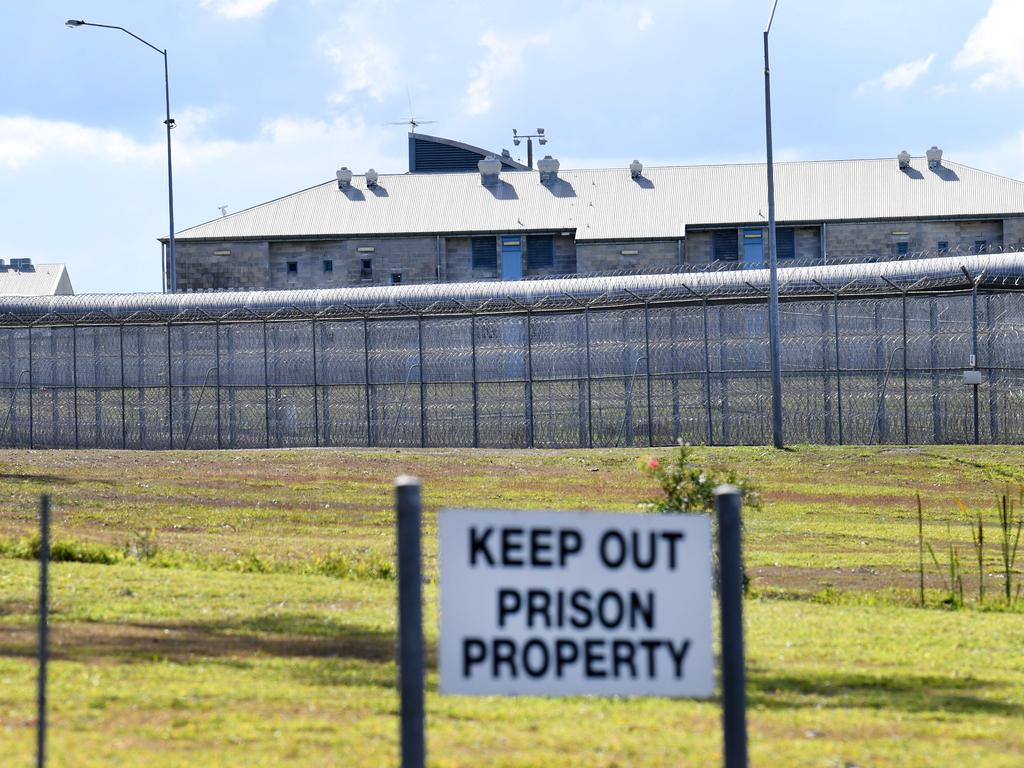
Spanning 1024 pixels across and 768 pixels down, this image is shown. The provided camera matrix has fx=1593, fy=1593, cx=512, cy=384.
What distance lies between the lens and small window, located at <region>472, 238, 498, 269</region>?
6019 cm

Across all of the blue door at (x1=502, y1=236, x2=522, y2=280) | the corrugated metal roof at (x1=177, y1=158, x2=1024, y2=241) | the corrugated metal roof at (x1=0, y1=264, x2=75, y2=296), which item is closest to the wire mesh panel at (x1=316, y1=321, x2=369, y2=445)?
the blue door at (x1=502, y1=236, x2=522, y2=280)

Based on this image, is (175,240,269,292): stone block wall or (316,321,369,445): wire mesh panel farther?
(175,240,269,292): stone block wall

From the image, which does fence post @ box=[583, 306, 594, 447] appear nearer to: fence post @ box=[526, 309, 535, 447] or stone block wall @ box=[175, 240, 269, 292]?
fence post @ box=[526, 309, 535, 447]

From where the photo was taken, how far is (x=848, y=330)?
33.6 metres

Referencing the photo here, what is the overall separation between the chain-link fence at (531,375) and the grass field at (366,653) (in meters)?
9.37

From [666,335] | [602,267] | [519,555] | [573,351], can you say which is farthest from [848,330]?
[519,555]

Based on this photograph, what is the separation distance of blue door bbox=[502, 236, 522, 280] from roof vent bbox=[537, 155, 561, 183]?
4072 millimetres

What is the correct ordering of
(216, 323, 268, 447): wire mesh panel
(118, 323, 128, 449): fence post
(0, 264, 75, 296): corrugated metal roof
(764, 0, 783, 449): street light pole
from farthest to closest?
(0, 264, 75, 296): corrugated metal roof → (118, 323, 128, 449): fence post → (216, 323, 268, 447): wire mesh panel → (764, 0, 783, 449): street light pole

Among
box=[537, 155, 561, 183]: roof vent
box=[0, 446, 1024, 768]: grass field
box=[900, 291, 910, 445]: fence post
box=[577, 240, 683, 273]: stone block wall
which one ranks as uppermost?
box=[537, 155, 561, 183]: roof vent

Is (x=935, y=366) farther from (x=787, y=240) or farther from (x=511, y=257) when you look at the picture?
(x=511, y=257)

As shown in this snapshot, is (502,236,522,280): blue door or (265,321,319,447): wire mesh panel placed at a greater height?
(502,236,522,280): blue door

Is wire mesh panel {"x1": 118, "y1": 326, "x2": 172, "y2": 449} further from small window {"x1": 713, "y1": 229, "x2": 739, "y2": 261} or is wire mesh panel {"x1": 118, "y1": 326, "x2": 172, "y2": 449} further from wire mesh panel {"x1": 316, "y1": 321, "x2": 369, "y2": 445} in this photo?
small window {"x1": 713, "y1": 229, "x2": 739, "y2": 261}

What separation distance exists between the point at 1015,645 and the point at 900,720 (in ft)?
11.2

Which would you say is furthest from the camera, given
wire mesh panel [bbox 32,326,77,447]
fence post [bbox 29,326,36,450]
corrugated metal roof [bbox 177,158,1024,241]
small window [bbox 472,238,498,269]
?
small window [bbox 472,238,498,269]
